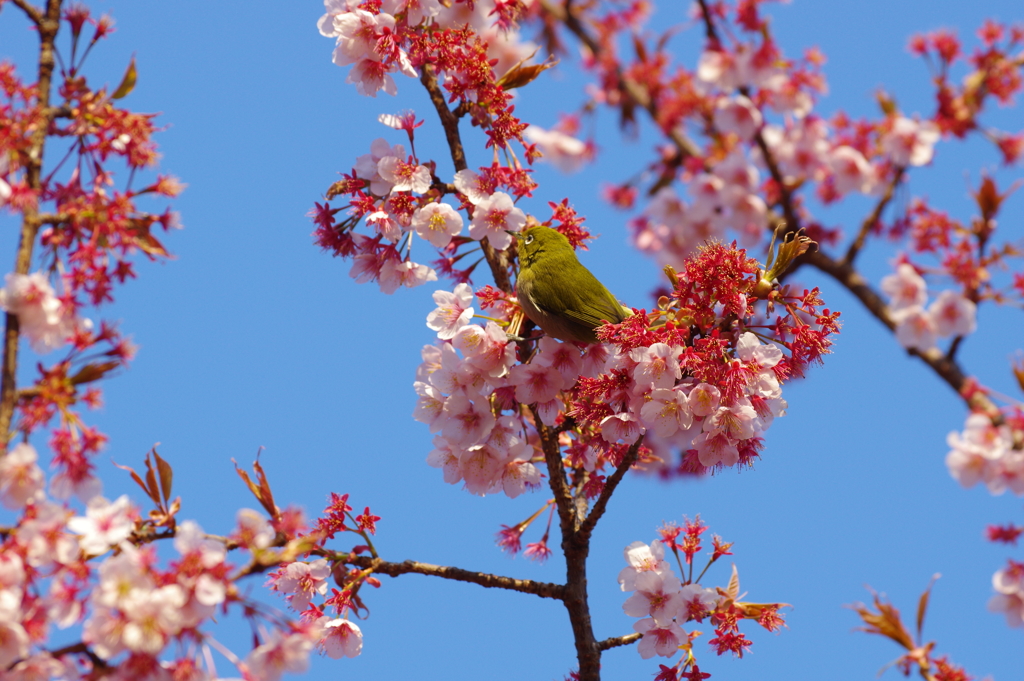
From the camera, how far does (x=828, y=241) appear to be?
8.19 m

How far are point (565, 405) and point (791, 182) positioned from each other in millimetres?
5175

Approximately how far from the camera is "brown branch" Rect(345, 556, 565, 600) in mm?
3150

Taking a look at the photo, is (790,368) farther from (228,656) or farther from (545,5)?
(545,5)

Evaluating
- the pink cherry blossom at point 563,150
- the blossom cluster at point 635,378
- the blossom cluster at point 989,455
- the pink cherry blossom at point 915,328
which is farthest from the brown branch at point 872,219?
the blossom cluster at point 635,378

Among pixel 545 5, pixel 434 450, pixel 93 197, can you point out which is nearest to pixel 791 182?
pixel 545 5

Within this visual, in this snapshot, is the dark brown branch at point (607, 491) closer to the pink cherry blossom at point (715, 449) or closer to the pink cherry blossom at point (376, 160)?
the pink cherry blossom at point (715, 449)

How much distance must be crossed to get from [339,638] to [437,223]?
66.1 inches

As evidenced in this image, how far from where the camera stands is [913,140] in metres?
6.57

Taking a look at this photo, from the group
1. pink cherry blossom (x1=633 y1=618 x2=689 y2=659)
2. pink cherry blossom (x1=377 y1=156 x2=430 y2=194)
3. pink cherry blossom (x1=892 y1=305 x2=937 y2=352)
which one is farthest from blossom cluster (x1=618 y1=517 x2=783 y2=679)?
pink cherry blossom (x1=892 y1=305 x2=937 y2=352)

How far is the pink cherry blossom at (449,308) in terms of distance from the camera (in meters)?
3.11

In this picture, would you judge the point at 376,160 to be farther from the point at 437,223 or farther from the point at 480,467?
the point at 480,467

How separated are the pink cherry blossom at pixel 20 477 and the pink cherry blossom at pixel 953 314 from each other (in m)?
4.61

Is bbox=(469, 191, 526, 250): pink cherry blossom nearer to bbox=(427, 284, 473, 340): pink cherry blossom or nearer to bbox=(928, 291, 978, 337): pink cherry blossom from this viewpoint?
bbox=(427, 284, 473, 340): pink cherry blossom

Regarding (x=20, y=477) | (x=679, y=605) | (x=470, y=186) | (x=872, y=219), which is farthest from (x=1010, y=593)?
(x=872, y=219)
